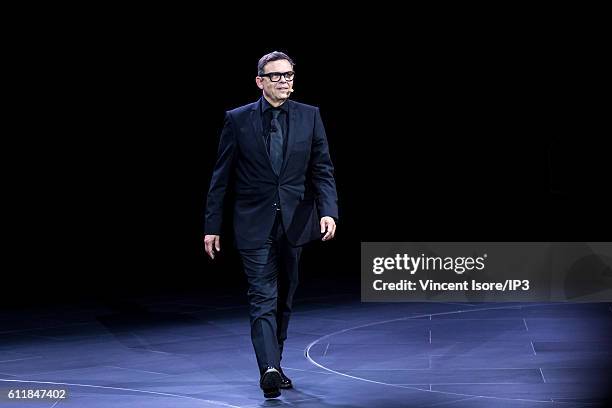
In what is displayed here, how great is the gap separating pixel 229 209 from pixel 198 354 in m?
6.70

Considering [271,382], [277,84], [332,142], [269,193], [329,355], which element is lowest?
[329,355]

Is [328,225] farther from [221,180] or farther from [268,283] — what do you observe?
[221,180]

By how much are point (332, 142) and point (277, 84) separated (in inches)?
329

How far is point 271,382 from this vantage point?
5.87 meters

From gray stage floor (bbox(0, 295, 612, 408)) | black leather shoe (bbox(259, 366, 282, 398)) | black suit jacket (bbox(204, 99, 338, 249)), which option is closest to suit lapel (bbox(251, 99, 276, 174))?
black suit jacket (bbox(204, 99, 338, 249))

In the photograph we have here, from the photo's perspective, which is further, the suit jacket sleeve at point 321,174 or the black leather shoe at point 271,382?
the suit jacket sleeve at point 321,174

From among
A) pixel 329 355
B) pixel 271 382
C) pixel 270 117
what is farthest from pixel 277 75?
pixel 329 355

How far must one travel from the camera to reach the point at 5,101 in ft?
42.0

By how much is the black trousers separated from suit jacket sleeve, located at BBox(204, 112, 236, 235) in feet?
0.66

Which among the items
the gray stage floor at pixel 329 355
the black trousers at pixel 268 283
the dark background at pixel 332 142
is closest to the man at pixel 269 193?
the black trousers at pixel 268 283

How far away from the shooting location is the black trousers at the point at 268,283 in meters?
6.01

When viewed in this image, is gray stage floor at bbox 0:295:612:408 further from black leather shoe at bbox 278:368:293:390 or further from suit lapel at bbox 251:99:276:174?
suit lapel at bbox 251:99:276:174

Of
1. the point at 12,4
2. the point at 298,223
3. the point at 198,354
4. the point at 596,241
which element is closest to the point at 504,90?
the point at 596,241

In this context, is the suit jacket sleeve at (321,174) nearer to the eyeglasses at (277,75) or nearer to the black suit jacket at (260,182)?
the black suit jacket at (260,182)
